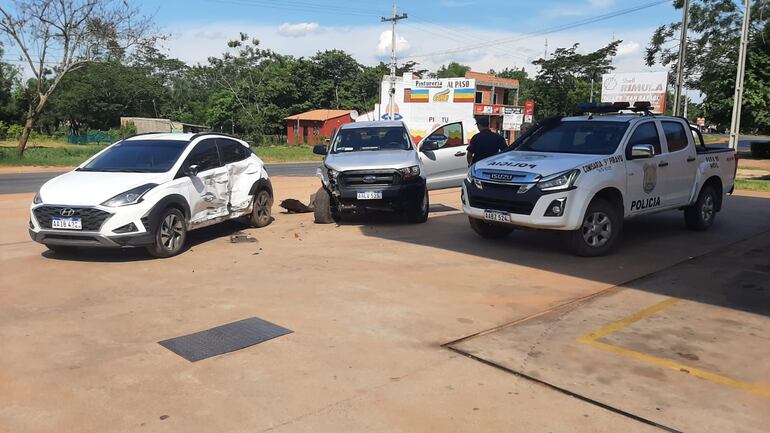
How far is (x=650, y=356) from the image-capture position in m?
4.70

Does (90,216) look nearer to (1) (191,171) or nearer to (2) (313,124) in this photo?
(1) (191,171)

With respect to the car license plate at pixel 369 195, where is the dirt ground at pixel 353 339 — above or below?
below

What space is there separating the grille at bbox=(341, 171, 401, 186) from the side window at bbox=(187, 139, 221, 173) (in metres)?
2.10

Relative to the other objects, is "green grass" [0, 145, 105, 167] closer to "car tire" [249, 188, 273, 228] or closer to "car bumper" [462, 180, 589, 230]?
"car tire" [249, 188, 273, 228]

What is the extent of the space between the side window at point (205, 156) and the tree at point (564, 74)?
70.3m

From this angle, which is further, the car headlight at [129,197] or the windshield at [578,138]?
the windshield at [578,138]

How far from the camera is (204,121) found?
74062mm

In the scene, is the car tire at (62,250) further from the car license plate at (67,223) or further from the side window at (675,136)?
the side window at (675,136)

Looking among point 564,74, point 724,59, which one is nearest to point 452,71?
point 564,74

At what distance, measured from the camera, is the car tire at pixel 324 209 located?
10.8 m

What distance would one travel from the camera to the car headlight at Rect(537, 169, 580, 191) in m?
7.54

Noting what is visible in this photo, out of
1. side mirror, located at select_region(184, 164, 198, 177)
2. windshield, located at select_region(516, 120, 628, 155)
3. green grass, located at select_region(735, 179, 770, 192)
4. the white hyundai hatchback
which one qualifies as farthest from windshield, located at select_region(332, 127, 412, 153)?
green grass, located at select_region(735, 179, 770, 192)

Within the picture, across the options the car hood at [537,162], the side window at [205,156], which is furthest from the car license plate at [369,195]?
the side window at [205,156]

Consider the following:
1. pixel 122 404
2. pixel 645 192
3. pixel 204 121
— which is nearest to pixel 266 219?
pixel 645 192
